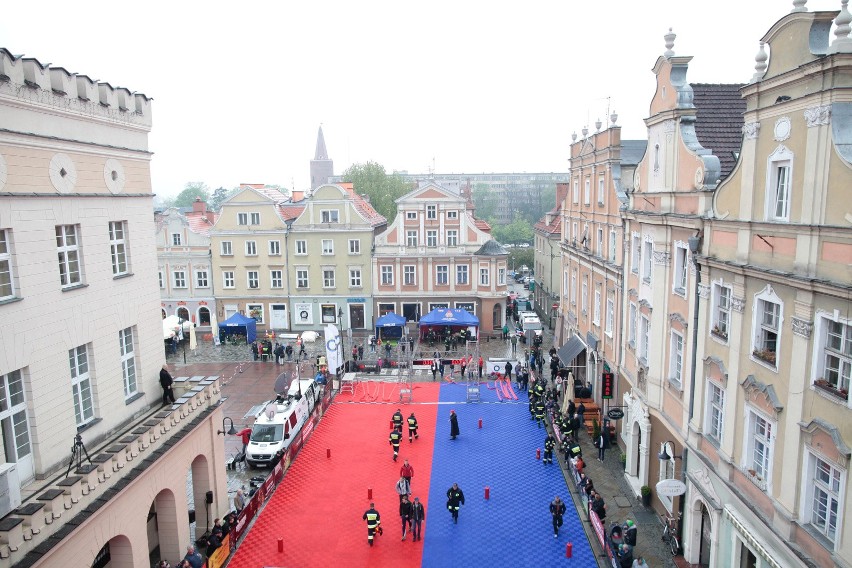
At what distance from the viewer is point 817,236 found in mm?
10789

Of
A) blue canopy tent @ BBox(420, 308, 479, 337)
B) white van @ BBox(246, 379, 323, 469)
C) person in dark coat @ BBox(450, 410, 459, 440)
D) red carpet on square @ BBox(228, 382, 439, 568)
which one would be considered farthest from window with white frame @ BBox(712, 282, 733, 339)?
blue canopy tent @ BBox(420, 308, 479, 337)

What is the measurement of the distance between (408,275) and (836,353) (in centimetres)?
3307

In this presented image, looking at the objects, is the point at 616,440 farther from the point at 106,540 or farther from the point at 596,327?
the point at 106,540

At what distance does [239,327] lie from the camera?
41.6 m

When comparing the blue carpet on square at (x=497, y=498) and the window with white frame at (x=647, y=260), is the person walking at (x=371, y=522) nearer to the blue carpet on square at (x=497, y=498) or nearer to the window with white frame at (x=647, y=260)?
the blue carpet on square at (x=497, y=498)

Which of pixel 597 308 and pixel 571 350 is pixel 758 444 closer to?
pixel 597 308

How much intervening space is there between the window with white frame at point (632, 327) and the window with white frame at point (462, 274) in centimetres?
2072

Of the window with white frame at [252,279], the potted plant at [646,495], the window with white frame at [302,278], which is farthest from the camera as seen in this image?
the window with white frame at [252,279]

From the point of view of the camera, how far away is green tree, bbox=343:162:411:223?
73.9 m

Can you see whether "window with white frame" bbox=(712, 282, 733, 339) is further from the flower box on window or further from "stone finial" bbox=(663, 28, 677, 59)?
"stone finial" bbox=(663, 28, 677, 59)

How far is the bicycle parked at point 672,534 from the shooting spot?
54.1ft

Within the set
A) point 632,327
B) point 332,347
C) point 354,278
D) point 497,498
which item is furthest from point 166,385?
point 354,278

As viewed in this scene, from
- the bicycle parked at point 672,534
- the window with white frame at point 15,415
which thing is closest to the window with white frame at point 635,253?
the bicycle parked at point 672,534

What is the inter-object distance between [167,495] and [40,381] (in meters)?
5.03
